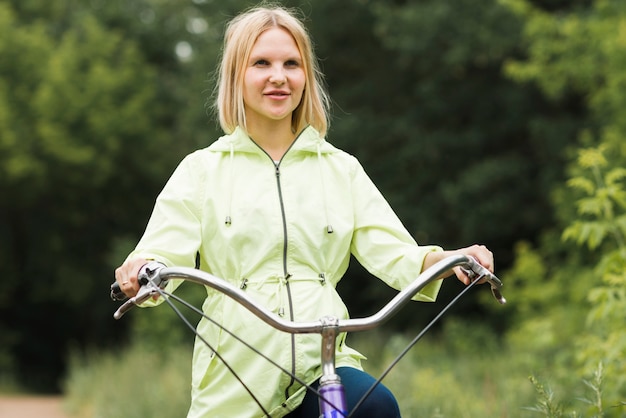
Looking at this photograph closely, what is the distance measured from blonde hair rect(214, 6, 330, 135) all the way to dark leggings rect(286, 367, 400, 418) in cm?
83

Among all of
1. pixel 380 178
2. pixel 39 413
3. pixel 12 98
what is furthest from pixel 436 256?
pixel 12 98

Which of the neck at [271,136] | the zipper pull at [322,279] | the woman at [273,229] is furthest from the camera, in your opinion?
the neck at [271,136]

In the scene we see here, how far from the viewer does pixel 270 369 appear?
2.82 meters

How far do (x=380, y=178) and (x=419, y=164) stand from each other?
32.7 inches

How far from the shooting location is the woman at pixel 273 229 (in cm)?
283

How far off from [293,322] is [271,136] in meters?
0.90

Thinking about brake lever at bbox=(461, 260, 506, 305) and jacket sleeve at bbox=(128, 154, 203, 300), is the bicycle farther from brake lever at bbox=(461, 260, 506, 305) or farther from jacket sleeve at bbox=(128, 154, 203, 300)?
jacket sleeve at bbox=(128, 154, 203, 300)

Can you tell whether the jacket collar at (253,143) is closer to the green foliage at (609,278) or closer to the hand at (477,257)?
the hand at (477,257)

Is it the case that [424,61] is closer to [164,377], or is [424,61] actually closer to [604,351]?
[164,377]

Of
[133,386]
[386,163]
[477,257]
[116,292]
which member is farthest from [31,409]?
[477,257]

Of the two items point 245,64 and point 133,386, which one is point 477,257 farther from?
point 133,386

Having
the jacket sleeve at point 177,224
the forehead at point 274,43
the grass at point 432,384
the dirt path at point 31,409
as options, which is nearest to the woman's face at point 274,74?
the forehead at point 274,43

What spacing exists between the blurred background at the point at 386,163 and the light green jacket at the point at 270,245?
2.50 meters

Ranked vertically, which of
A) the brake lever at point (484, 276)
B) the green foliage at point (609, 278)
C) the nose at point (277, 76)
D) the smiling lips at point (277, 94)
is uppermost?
the nose at point (277, 76)
